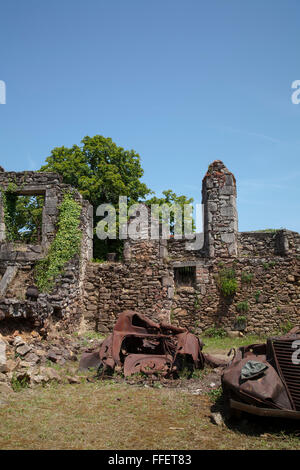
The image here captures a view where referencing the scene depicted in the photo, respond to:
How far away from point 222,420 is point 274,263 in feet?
26.4

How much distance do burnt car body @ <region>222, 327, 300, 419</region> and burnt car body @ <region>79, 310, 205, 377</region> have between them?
1974mm

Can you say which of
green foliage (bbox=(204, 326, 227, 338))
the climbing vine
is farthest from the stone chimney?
the climbing vine

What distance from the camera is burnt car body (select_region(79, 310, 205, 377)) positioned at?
677 centimetres

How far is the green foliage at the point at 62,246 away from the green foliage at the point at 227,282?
4.71 metres

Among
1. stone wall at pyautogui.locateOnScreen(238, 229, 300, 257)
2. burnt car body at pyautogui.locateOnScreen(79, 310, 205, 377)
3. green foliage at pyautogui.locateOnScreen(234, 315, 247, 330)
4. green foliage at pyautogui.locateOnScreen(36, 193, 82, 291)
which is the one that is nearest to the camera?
burnt car body at pyautogui.locateOnScreen(79, 310, 205, 377)

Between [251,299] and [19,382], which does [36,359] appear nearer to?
[19,382]

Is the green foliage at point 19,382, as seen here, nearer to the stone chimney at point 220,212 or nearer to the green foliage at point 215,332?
the green foliage at point 215,332

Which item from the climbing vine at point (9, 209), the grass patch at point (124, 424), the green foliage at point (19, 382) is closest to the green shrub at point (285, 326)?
the grass patch at point (124, 424)

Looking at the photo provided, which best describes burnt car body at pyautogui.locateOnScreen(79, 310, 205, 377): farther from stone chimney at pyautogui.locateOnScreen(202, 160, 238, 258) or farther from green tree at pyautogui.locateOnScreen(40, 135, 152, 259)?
green tree at pyautogui.locateOnScreen(40, 135, 152, 259)

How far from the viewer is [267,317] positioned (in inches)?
455

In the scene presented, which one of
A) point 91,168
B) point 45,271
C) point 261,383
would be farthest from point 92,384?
point 91,168

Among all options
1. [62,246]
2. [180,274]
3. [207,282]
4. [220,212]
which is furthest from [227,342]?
[62,246]

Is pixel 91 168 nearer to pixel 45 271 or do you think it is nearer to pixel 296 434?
pixel 45 271

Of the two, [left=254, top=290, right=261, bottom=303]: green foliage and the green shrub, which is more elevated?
[left=254, top=290, right=261, bottom=303]: green foliage
